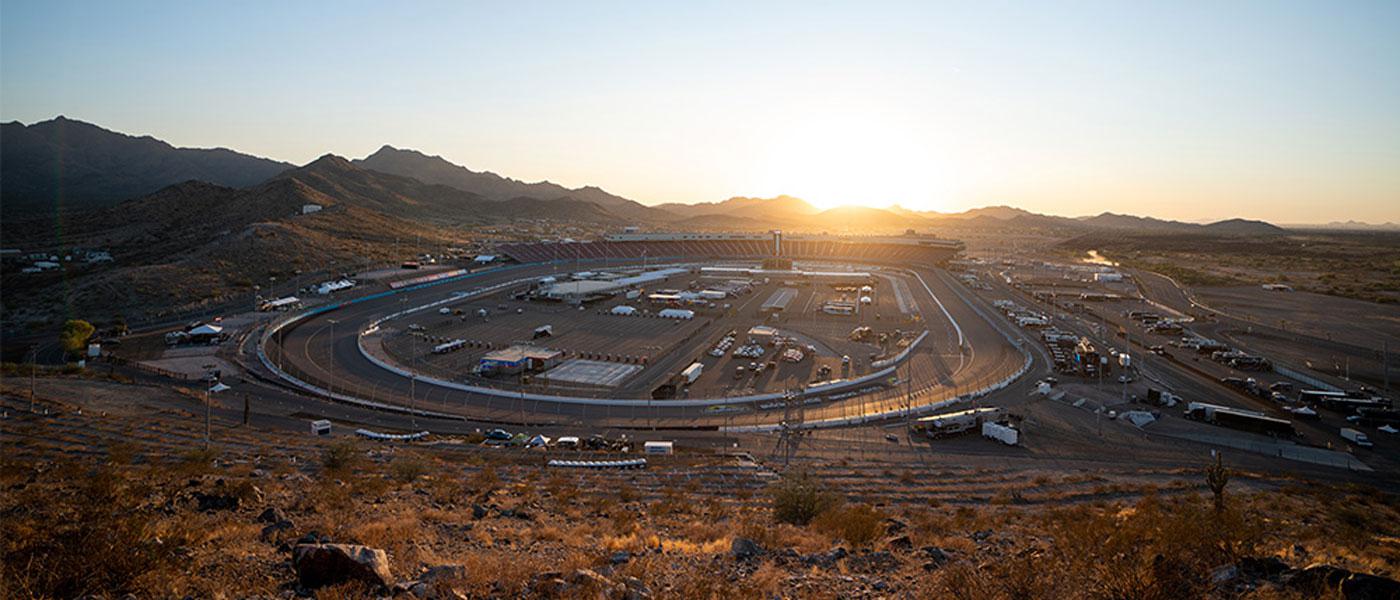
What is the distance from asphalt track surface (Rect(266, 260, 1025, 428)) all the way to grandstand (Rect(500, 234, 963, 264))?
3907cm

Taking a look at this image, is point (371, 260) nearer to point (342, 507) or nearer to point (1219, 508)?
point (342, 507)

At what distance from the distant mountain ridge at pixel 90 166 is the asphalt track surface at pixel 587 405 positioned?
9381cm

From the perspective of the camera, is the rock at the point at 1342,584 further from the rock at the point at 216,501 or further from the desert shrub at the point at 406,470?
the desert shrub at the point at 406,470

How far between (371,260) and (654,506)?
56082 millimetres

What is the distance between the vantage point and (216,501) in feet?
27.4

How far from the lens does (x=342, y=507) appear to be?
877cm

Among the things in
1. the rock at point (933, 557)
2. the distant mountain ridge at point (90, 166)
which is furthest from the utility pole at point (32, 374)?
the distant mountain ridge at point (90, 166)

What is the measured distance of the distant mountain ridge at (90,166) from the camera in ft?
375

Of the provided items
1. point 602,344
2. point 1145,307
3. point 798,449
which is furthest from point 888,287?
point 798,449

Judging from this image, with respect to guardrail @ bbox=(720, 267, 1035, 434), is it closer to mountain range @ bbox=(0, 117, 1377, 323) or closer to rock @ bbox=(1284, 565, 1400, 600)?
rock @ bbox=(1284, 565, 1400, 600)

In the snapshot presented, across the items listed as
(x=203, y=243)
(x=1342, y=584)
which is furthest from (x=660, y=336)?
(x=203, y=243)

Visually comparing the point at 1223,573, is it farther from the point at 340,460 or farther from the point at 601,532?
the point at 340,460

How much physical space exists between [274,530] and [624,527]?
4075mm

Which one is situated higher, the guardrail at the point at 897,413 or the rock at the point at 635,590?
the rock at the point at 635,590
